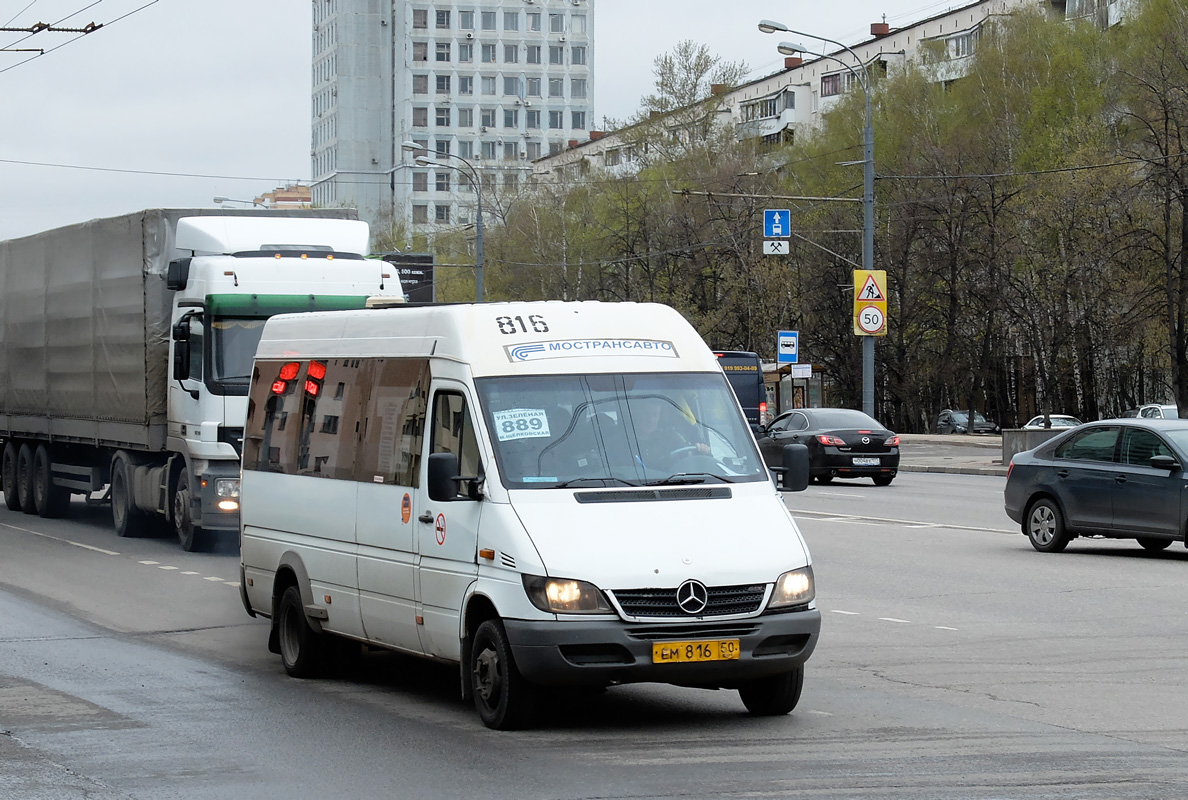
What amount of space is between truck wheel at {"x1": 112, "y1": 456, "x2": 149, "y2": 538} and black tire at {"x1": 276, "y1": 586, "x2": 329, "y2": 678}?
10783 millimetres

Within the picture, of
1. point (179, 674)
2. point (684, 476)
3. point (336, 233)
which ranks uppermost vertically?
point (336, 233)

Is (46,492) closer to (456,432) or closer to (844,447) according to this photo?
(844,447)

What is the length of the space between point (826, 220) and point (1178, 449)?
5306 cm

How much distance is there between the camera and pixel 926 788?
23.3 feet

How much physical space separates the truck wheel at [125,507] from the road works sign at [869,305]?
19.9 meters

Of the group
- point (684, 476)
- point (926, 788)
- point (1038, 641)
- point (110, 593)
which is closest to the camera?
point (926, 788)

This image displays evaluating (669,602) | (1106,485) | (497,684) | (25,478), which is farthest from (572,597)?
(25,478)

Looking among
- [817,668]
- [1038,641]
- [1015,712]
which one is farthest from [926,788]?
[1038,641]

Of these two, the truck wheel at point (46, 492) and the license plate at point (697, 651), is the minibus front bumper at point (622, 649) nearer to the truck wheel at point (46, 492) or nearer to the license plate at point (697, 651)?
the license plate at point (697, 651)

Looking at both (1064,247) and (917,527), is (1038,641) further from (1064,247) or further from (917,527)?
(1064,247)

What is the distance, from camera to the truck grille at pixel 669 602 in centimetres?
816

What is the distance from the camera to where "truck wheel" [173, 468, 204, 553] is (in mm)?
19234

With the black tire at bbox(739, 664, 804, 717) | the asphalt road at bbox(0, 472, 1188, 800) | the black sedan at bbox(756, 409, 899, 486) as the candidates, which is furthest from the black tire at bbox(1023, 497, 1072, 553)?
the black sedan at bbox(756, 409, 899, 486)

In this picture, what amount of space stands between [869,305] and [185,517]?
71.0 feet
